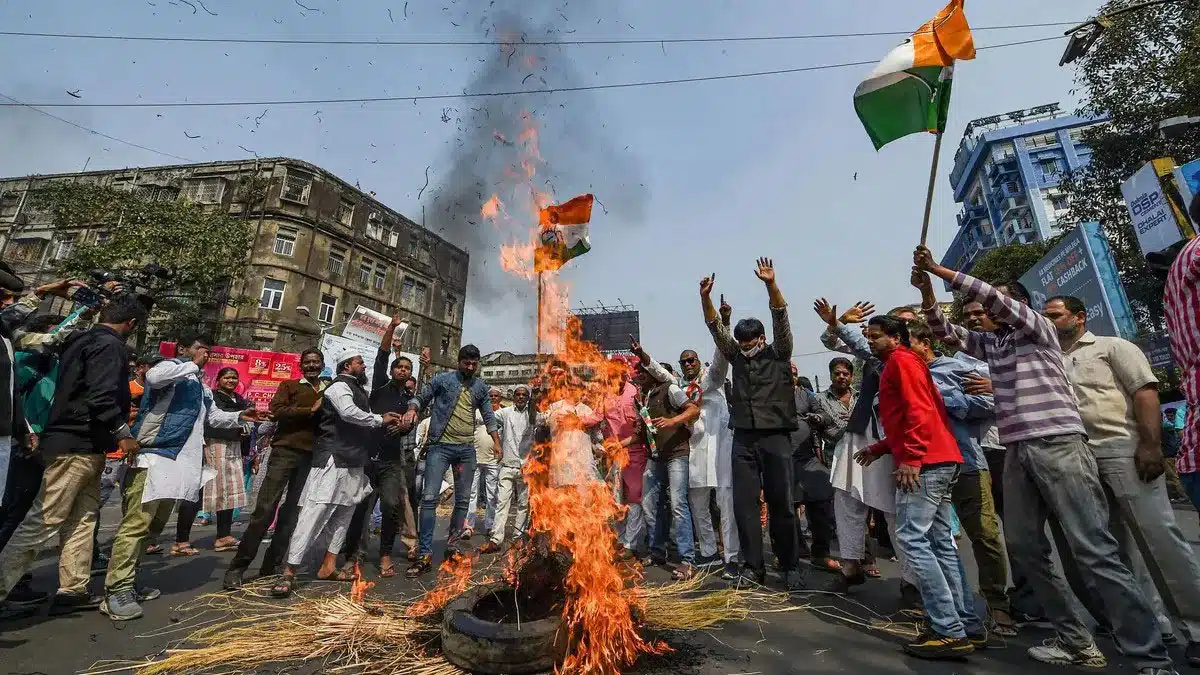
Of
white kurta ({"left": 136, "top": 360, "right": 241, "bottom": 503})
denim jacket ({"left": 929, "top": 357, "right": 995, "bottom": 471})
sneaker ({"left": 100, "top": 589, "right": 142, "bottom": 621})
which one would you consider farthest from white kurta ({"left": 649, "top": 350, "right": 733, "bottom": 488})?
sneaker ({"left": 100, "top": 589, "right": 142, "bottom": 621})

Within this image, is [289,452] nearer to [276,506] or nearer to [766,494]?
[276,506]

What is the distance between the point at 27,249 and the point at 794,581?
161ft

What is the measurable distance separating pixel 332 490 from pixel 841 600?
507cm

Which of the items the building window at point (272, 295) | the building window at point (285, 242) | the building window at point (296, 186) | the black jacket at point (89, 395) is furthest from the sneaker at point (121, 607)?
the building window at point (296, 186)

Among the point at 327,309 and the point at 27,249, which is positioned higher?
the point at 27,249

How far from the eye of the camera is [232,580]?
5.17 m

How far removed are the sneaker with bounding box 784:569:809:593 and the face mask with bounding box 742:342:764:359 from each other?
2171mm

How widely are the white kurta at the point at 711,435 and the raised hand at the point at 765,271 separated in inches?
37.9

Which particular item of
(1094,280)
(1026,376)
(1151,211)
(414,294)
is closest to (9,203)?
(414,294)

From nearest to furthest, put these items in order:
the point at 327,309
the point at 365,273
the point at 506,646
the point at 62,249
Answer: the point at 506,646
the point at 327,309
the point at 62,249
the point at 365,273

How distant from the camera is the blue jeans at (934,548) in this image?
3.49 meters

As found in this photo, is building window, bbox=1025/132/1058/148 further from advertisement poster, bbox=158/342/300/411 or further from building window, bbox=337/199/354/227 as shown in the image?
advertisement poster, bbox=158/342/300/411

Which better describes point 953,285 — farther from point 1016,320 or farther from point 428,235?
point 428,235

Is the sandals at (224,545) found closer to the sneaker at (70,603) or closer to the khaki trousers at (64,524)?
the sneaker at (70,603)
